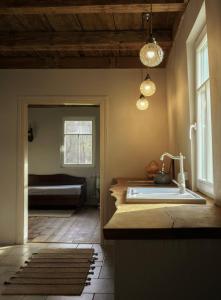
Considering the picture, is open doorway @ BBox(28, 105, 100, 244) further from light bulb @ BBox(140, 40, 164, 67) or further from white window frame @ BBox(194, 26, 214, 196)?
light bulb @ BBox(140, 40, 164, 67)

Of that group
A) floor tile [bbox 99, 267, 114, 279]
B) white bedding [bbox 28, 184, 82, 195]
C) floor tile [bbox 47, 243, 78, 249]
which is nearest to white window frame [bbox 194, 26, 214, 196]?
floor tile [bbox 99, 267, 114, 279]

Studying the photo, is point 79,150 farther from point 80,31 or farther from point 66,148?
point 80,31

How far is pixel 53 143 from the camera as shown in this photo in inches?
364

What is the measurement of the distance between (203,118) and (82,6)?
1.53 meters

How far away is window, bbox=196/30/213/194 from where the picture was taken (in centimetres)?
299

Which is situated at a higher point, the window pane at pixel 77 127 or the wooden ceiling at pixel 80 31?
the wooden ceiling at pixel 80 31

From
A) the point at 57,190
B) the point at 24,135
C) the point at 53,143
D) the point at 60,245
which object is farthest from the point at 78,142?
the point at 60,245

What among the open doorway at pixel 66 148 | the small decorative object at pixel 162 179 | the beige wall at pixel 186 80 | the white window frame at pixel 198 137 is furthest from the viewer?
the open doorway at pixel 66 148

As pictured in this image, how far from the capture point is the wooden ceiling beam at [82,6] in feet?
10.8

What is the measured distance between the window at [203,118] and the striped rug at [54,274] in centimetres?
153

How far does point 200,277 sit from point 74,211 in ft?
21.5

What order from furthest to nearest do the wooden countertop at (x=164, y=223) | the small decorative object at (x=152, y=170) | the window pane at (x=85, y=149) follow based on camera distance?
the window pane at (x=85, y=149) < the small decorative object at (x=152, y=170) < the wooden countertop at (x=164, y=223)

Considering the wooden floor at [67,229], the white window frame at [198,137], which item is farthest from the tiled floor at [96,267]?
the white window frame at [198,137]

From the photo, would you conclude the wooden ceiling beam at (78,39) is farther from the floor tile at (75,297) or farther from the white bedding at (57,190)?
the white bedding at (57,190)
